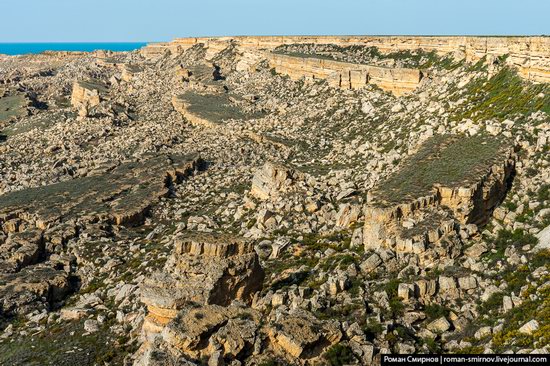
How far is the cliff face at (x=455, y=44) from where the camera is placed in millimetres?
34000

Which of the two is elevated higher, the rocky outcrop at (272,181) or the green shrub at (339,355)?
the rocky outcrop at (272,181)

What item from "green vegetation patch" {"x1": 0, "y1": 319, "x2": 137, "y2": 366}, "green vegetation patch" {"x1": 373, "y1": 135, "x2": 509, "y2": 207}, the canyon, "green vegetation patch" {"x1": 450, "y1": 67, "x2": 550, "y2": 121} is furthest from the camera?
"green vegetation patch" {"x1": 450, "y1": 67, "x2": 550, "y2": 121}

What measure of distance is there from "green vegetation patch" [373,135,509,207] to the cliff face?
21.4ft

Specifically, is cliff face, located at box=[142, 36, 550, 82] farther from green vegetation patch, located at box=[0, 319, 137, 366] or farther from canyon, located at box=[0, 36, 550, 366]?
green vegetation patch, located at box=[0, 319, 137, 366]

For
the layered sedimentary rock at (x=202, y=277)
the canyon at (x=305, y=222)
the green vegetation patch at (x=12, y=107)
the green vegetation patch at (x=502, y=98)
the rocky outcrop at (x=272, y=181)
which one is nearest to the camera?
the canyon at (x=305, y=222)

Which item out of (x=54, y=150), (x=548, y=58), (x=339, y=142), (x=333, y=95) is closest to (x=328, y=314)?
(x=548, y=58)

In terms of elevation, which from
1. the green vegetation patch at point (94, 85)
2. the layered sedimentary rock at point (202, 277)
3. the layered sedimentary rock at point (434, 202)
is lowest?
the layered sedimentary rock at point (202, 277)

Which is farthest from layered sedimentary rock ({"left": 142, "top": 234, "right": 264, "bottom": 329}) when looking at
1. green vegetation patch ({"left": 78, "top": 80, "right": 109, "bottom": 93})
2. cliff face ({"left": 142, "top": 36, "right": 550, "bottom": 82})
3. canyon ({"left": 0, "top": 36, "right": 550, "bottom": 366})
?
green vegetation patch ({"left": 78, "top": 80, "right": 109, "bottom": 93})

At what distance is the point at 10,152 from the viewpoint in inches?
2295

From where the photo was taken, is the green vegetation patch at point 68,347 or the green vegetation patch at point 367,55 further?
the green vegetation patch at point 367,55

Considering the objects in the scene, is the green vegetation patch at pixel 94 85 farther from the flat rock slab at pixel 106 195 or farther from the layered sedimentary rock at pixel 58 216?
the layered sedimentary rock at pixel 58 216

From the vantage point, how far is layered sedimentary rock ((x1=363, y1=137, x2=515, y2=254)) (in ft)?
78.8

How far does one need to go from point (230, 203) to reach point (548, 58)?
20.4 metres

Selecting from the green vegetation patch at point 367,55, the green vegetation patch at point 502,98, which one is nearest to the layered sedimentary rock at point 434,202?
the green vegetation patch at point 502,98
